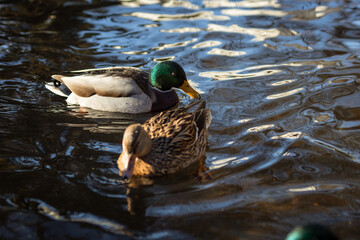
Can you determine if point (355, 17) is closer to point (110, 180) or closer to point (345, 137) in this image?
point (345, 137)

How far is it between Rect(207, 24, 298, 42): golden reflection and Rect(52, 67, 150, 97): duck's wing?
9.43 ft

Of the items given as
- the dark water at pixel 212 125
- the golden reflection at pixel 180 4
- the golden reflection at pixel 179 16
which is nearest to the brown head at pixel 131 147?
the dark water at pixel 212 125

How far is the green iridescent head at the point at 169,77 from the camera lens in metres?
7.19

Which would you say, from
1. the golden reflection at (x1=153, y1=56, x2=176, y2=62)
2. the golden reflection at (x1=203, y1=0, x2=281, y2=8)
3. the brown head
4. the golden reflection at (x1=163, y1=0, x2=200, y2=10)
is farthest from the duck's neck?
the golden reflection at (x1=203, y1=0, x2=281, y2=8)

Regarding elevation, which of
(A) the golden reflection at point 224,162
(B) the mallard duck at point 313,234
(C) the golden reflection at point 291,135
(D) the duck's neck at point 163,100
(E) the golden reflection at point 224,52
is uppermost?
(B) the mallard duck at point 313,234

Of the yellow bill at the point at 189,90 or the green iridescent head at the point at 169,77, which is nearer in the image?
the yellow bill at the point at 189,90

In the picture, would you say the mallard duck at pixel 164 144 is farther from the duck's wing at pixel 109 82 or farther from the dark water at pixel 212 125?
the duck's wing at pixel 109 82

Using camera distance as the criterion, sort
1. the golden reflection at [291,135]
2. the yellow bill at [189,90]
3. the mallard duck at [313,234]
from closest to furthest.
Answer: the mallard duck at [313,234], the golden reflection at [291,135], the yellow bill at [189,90]

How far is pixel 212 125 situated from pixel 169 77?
1.25 metres

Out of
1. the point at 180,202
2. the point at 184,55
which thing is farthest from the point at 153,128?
the point at 184,55

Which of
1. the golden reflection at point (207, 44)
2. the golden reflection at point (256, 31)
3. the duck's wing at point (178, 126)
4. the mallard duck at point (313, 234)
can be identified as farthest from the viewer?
the golden reflection at point (256, 31)

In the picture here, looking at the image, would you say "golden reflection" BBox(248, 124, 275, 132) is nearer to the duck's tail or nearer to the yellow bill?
the yellow bill

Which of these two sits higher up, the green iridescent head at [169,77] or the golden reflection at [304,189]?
the green iridescent head at [169,77]

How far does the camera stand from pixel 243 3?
36.9 ft
